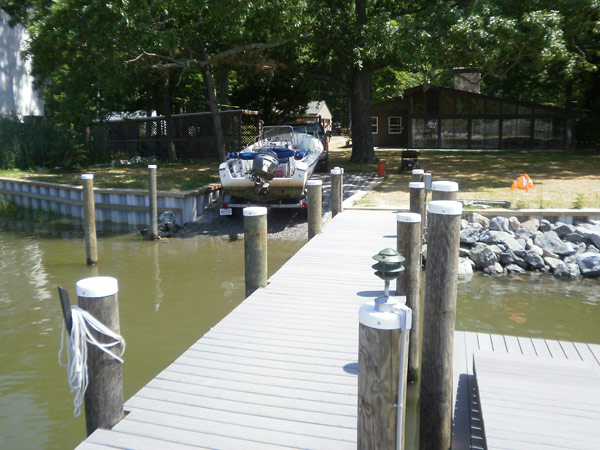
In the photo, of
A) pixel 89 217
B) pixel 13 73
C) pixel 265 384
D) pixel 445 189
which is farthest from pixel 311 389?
pixel 13 73

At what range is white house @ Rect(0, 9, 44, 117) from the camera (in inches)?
990

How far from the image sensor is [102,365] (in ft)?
11.4

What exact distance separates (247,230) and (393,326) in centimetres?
370

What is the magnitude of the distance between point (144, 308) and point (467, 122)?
2655 cm

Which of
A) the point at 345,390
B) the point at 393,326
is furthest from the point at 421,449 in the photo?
the point at 393,326

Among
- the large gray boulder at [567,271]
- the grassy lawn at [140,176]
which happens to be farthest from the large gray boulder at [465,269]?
the grassy lawn at [140,176]

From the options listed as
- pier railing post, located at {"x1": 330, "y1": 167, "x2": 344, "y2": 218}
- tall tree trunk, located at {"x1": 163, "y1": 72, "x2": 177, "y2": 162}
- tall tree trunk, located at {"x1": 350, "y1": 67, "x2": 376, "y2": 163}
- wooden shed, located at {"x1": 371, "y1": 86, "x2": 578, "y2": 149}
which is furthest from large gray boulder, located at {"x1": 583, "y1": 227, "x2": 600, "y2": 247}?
wooden shed, located at {"x1": 371, "y1": 86, "x2": 578, "y2": 149}

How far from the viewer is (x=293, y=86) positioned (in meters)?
24.7

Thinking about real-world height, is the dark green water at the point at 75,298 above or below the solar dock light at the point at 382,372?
below

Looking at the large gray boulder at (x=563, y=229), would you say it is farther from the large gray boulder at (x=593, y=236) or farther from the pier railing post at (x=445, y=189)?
the pier railing post at (x=445, y=189)

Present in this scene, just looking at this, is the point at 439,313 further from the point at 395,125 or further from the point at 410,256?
the point at 395,125

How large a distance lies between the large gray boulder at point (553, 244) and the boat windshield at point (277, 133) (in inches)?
276

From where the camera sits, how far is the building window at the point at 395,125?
3344cm

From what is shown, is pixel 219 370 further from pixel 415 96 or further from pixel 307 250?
pixel 415 96
